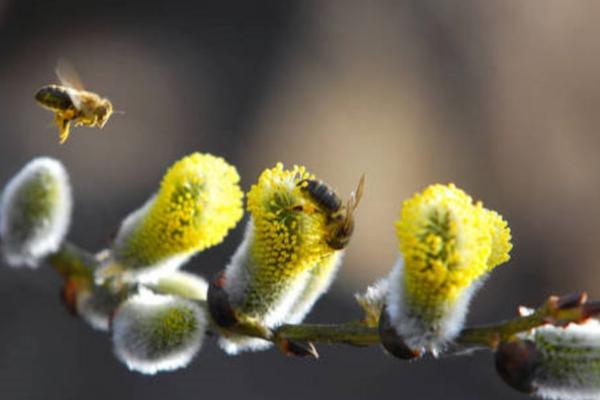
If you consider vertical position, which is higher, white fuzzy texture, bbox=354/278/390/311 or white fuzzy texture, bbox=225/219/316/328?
white fuzzy texture, bbox=354/278/390/311

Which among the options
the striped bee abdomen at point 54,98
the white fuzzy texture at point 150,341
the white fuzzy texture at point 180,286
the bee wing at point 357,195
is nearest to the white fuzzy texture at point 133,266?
the white fuzzy texture at point 180,286

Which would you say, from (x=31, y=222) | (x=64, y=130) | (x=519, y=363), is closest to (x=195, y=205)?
(x=64, y=130)

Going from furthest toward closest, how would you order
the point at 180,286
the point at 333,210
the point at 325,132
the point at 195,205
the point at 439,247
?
the point at 325,132 → the point at 180,286 → the point at 195,205 → the point at 333,210 → the point at 439,247

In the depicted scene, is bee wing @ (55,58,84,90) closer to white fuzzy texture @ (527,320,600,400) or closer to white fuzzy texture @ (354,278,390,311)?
white fuzzy texture @ (354,278,390,311)

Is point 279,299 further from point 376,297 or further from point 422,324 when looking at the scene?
point 422,324

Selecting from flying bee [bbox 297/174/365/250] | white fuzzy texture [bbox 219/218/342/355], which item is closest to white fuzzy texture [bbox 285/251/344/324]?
white fuzzy texture [bbox 219/218/342/355]

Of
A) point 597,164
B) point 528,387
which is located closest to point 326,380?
point 597,164

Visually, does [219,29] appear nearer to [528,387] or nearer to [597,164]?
[597,164]
